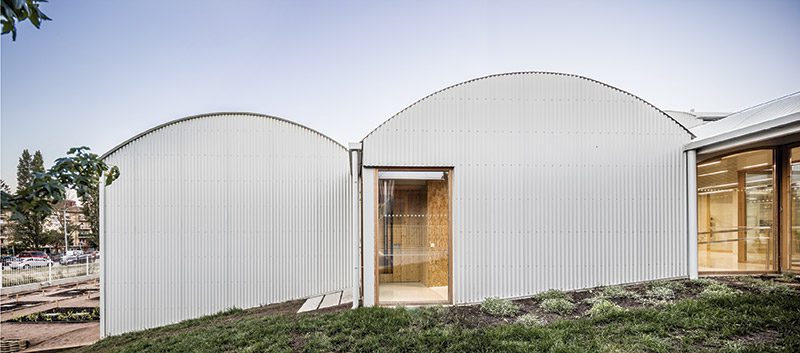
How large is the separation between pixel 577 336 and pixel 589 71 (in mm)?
9246

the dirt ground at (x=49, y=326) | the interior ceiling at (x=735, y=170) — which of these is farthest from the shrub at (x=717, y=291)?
the dirt ground at (x=49, y=326)

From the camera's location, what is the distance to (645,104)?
7785 millimetres

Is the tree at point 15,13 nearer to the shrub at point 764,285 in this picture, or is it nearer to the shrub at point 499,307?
the shrub at point 499,307

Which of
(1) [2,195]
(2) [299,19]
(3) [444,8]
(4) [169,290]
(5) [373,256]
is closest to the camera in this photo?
(1) [2,195]

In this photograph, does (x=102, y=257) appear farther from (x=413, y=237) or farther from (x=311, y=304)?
(x=413, y=237)

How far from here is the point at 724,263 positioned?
27.5 ft

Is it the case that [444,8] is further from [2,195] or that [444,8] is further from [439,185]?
[2,195]

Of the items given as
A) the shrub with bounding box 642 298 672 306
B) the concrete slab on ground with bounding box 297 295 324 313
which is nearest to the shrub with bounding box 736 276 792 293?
the shrub with bounding box 642 298 672 306

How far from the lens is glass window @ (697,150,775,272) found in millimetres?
8289

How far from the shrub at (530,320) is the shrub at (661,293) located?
1908 millimetres

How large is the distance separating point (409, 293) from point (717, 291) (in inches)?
180

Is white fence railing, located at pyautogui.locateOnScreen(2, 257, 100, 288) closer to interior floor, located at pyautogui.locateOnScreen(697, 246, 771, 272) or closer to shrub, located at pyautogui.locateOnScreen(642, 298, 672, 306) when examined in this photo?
→ shrub, located at pyautogui.locateOnScreen(642, 298, 672, 306)

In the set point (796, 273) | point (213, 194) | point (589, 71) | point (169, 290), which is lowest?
point (169, 290)

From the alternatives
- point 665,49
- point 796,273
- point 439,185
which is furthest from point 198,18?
point 796,273
